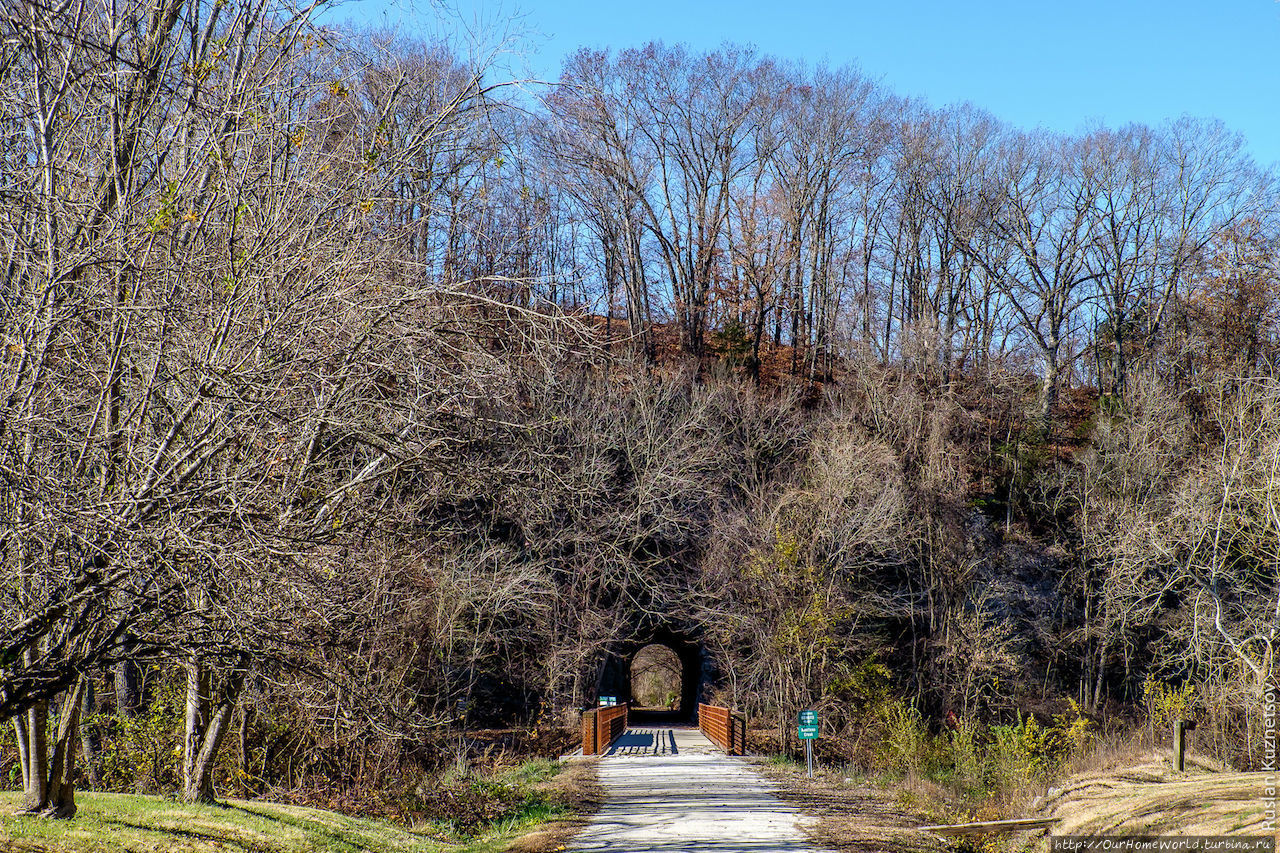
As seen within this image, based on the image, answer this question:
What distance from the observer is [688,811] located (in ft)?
38.3

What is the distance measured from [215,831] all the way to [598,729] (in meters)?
12.1

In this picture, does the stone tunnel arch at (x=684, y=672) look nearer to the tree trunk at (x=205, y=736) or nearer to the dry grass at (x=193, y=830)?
the dry grass at (x=193, y=830)

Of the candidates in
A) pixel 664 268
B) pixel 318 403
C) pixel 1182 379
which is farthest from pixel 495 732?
pixel 1182 379

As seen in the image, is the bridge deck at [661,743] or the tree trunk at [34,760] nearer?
the tree trunk at [34,760]

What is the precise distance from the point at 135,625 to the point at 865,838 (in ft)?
24.9

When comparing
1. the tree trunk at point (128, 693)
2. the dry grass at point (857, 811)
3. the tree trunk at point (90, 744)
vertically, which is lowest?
the dry grass at point (857, 811)

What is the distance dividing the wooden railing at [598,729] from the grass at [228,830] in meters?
7.18

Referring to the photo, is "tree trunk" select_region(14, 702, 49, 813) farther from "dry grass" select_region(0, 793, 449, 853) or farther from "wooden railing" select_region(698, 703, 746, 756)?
"wooden railing" select_region(698, 703, 746, 756)

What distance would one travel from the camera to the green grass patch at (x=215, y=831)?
7562 mm

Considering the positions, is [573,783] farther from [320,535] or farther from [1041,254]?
[1041,254]

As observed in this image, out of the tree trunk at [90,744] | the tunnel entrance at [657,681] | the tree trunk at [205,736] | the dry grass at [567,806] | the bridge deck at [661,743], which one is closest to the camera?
the dry grass at [567,806]

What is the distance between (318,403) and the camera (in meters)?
6.85

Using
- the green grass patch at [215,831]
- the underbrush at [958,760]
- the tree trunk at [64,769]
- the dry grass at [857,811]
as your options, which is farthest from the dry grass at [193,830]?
the underbrush at [958,760]

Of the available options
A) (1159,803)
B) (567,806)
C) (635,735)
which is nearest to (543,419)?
(567,806)
